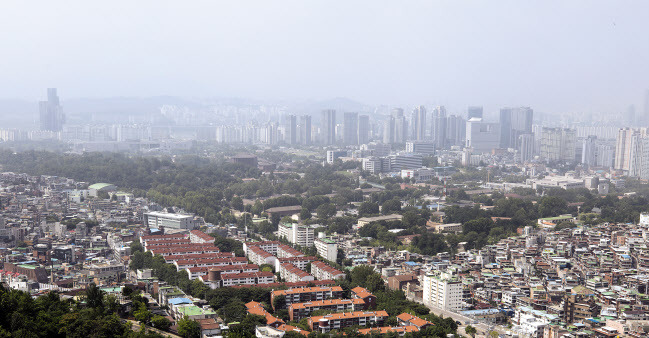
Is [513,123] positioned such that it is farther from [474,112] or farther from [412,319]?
[412,319]

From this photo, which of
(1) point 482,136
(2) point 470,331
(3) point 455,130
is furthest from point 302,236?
(3) point 455,130

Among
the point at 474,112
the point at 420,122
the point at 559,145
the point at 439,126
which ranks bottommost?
the point at 559,145

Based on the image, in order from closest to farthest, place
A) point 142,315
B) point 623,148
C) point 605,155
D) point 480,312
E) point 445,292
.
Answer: point 142,315 < point 480,312 < point 445,292 < point 623,148 < point 605,155

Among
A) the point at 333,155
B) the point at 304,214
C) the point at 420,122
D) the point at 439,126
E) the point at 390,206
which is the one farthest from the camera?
the point at 420,122

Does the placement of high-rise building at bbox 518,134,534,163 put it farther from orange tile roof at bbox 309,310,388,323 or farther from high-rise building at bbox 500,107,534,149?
orange tile roof at bbox 309,310,388,323

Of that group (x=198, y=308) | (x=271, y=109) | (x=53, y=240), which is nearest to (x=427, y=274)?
(x=198, y=308)

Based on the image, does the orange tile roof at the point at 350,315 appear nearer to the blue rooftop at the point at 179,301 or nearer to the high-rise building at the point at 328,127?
the blue rooftop at the point at 179,301

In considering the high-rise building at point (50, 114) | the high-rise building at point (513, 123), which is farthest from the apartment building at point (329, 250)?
the high-rise building at point (50, 114)
